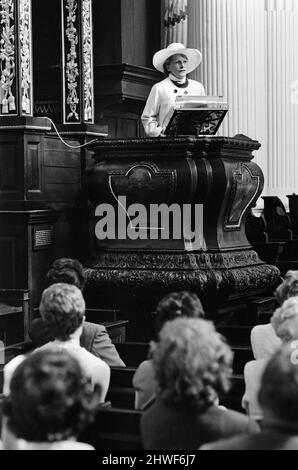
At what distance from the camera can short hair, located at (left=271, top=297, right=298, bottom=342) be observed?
12.5 ft

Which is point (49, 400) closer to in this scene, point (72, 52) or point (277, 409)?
point (277, 409)

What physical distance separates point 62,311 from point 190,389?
1374 mm

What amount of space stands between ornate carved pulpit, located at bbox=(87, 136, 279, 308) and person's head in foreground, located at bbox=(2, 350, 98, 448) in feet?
14.2

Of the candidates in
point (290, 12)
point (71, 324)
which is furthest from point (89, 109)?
point (71, 324)

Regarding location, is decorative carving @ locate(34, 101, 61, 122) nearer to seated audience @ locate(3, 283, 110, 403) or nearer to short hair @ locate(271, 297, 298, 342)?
seated audience @ locate(3, 283, 110, 403)

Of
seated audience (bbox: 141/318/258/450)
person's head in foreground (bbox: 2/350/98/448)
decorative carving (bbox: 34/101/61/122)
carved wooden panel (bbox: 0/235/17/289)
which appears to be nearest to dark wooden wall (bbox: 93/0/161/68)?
decorative carving (bbox: 34/101/61/122)

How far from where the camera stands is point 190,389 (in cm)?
270

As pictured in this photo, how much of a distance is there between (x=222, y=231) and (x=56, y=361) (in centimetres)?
468

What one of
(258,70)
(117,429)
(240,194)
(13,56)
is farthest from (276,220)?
(117,429)

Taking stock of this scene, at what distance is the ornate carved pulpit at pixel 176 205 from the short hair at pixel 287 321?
9.21ft

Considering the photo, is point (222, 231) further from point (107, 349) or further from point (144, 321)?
point (107, 349)

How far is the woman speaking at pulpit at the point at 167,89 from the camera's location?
24.3 ft

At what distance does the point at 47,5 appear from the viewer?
9.27 metres

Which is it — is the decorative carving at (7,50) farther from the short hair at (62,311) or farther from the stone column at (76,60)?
the short hair at (62,311)
